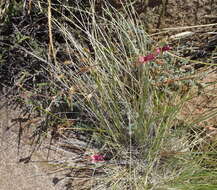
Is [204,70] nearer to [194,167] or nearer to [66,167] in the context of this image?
[194,167]

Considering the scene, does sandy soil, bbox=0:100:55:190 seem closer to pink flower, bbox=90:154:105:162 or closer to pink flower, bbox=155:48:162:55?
pink flower, bbox=90:154:105:162

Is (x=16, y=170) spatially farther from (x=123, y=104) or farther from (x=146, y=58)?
A: (x=146, y=58)

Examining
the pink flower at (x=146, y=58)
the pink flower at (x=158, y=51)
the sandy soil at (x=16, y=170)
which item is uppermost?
the pink flower at (x=158, y=51)

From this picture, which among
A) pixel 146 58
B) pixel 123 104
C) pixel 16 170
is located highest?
pixel 146 58

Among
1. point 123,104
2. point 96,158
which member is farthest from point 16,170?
point 123,104

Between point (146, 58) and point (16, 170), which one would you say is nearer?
point (146, 58)

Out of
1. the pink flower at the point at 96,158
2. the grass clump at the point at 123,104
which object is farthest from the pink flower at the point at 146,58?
the pink flower at the point at 96,158

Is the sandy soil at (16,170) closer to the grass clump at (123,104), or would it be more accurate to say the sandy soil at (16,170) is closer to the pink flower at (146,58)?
the grass clump at (123,104)

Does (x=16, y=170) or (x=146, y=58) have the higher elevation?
(x=146, y=58)

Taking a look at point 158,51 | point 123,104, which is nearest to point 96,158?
point 123,104

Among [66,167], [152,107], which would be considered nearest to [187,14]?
[152,107]

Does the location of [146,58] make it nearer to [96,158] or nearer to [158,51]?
[158,51]

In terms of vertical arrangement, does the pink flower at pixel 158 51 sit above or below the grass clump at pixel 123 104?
above

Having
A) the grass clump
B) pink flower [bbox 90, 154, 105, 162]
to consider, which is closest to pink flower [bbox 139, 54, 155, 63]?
the grass clump
